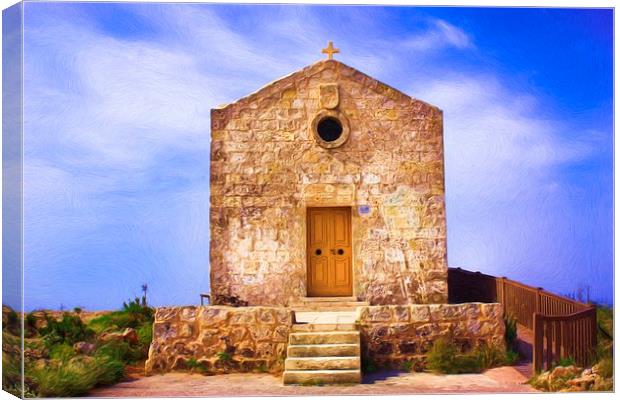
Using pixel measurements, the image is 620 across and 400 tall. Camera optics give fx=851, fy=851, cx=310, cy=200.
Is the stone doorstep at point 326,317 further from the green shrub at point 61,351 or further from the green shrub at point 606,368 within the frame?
the green shrub at point 606,368

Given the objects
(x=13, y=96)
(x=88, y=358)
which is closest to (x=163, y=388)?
(x=88, y=358)

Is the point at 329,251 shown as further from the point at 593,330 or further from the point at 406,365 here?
the point at 593,330

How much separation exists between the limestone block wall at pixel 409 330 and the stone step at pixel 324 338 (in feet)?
0.75

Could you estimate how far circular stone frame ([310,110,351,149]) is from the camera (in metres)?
14.9

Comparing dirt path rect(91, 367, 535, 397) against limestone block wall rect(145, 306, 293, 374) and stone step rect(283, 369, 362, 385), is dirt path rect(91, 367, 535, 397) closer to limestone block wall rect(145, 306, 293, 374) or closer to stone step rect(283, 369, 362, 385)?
stone step rect(283, 369, 362, 385)

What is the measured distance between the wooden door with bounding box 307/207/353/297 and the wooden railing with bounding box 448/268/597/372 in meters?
3.12

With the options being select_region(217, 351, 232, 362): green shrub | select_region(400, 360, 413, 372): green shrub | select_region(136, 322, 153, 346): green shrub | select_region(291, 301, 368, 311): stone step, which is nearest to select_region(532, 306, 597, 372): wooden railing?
select_region(400, 360, 413, 372): green shrub

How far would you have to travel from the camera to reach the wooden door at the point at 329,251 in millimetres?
15031

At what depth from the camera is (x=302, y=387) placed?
38.8ft

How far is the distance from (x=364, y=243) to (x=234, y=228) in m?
2.27

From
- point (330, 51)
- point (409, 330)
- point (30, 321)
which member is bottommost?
point (409, 330)

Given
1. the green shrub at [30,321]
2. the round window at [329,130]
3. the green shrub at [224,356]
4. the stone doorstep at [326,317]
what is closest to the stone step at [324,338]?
the stone doorstep at [326,317]

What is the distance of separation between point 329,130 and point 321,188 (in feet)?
3.53

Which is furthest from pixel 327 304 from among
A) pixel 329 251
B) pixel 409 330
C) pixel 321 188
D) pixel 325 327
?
pixel 409 330
